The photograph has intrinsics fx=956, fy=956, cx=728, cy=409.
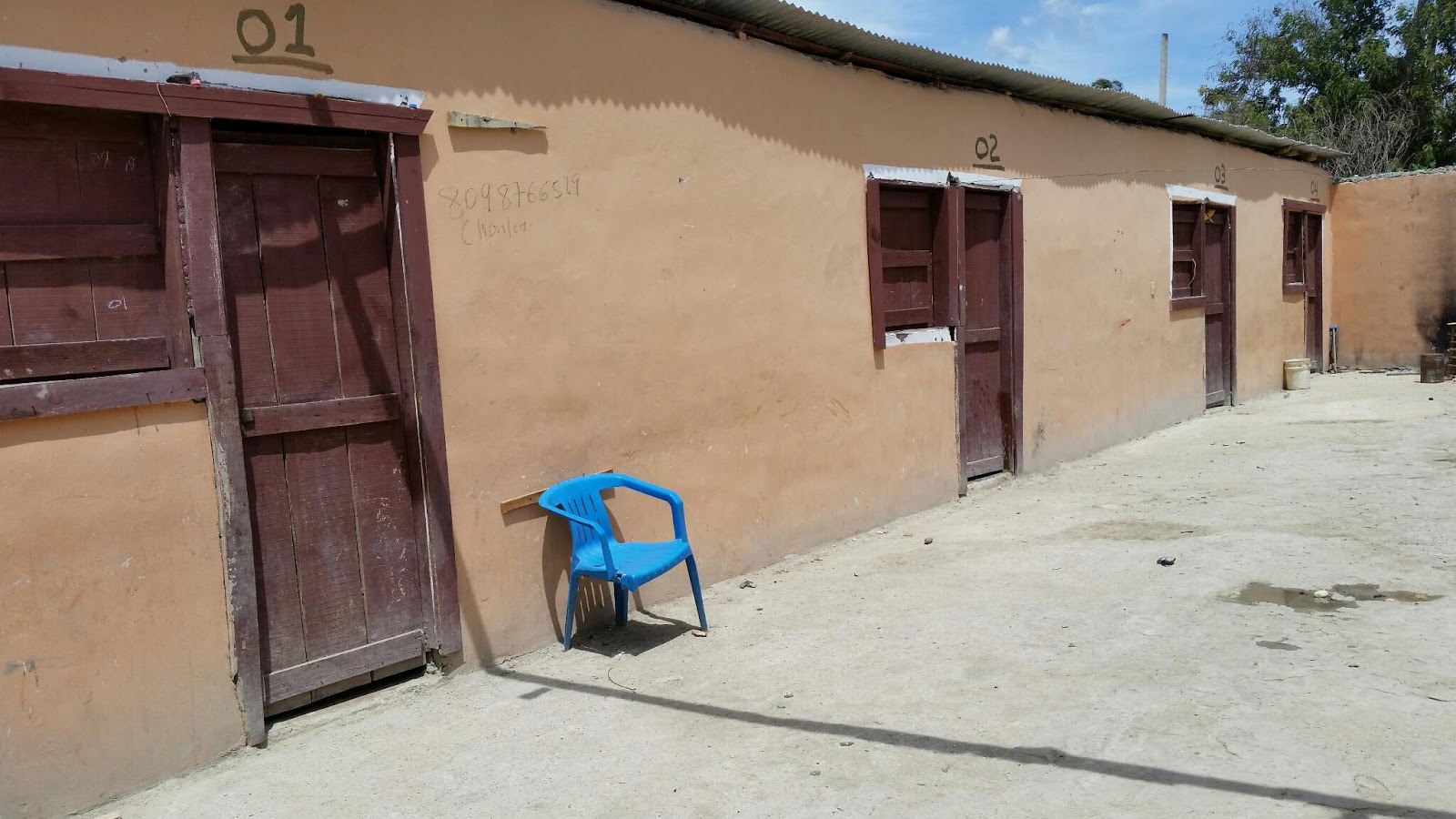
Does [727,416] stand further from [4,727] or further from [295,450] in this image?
[4,727]

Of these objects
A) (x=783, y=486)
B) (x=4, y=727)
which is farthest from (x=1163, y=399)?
(x=4, y=727)

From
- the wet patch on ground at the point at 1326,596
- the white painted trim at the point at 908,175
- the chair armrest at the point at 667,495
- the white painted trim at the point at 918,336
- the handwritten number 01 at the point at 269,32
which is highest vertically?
the handwritten number 01 at the point at 269,32

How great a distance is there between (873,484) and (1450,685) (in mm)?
3523

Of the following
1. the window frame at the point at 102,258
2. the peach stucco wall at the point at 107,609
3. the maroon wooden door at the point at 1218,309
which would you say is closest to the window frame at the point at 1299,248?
the maroon wooden door at the point at 1218,309

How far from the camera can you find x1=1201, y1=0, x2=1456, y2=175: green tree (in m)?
17.5

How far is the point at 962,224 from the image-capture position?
24.2ft

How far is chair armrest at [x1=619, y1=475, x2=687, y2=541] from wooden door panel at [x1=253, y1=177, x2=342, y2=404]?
1.46 meters

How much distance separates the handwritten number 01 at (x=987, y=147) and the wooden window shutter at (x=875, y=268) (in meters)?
1.43

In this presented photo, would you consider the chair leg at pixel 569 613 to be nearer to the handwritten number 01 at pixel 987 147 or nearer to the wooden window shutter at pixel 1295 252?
the handwritten number 01 at pixel 987 147

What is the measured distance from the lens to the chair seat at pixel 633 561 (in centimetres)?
418

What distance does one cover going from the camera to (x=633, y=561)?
4.38 metres

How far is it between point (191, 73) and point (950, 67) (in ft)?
17.1

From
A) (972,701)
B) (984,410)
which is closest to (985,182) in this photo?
(984,410)

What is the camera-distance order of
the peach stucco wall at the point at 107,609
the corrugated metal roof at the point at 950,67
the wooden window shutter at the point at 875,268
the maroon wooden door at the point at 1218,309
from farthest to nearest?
the maroon wooden door at the point at 1218,309 → the wooden window shutter at the point at 875,268 → the corrugated metal roof at the point at 950,67 → the peach stucco wall at the point at 107,609
